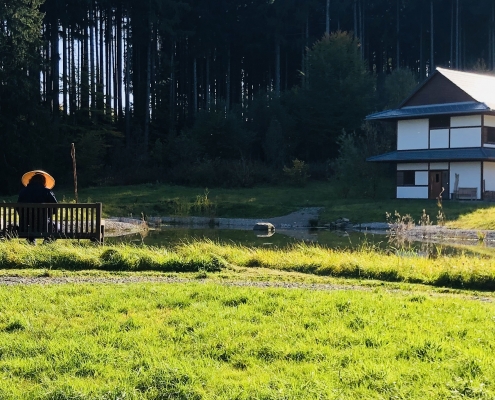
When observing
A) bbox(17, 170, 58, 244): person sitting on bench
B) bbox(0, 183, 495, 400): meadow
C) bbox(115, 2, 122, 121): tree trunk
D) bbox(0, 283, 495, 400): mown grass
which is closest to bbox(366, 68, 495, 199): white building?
bbox(115, 2, 122, 121): tree trunk

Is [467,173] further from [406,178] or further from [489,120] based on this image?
[406,178]

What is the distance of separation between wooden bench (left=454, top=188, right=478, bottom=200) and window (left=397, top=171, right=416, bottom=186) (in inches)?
123

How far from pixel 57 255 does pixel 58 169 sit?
116 feet

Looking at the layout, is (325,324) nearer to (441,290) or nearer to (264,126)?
(441,290)

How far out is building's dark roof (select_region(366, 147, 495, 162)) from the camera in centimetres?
3678

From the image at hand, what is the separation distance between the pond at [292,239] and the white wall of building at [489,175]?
1264 cm

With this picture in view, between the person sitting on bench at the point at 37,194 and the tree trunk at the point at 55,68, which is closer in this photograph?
the person sitting on bench at the point at 37,194

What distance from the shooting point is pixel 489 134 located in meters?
38.3

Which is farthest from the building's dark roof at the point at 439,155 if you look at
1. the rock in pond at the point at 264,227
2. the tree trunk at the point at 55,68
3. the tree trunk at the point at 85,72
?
the tree trunk at the point at 55,68

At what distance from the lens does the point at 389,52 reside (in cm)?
7375

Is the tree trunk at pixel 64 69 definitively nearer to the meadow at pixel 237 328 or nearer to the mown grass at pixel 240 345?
the meadow at pixel 237 328

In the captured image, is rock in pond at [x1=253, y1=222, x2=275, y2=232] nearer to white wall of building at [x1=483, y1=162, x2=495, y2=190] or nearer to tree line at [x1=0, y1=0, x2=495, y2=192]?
white wall of building at [x1=483, y1=162, x2=495, y2=190]

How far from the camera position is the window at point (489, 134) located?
37.9 meters

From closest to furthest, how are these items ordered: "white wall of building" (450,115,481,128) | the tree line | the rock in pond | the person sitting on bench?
the person sitting on bench < the rock in pond < "white wall of building" (450,115,481,128) < the tree line
